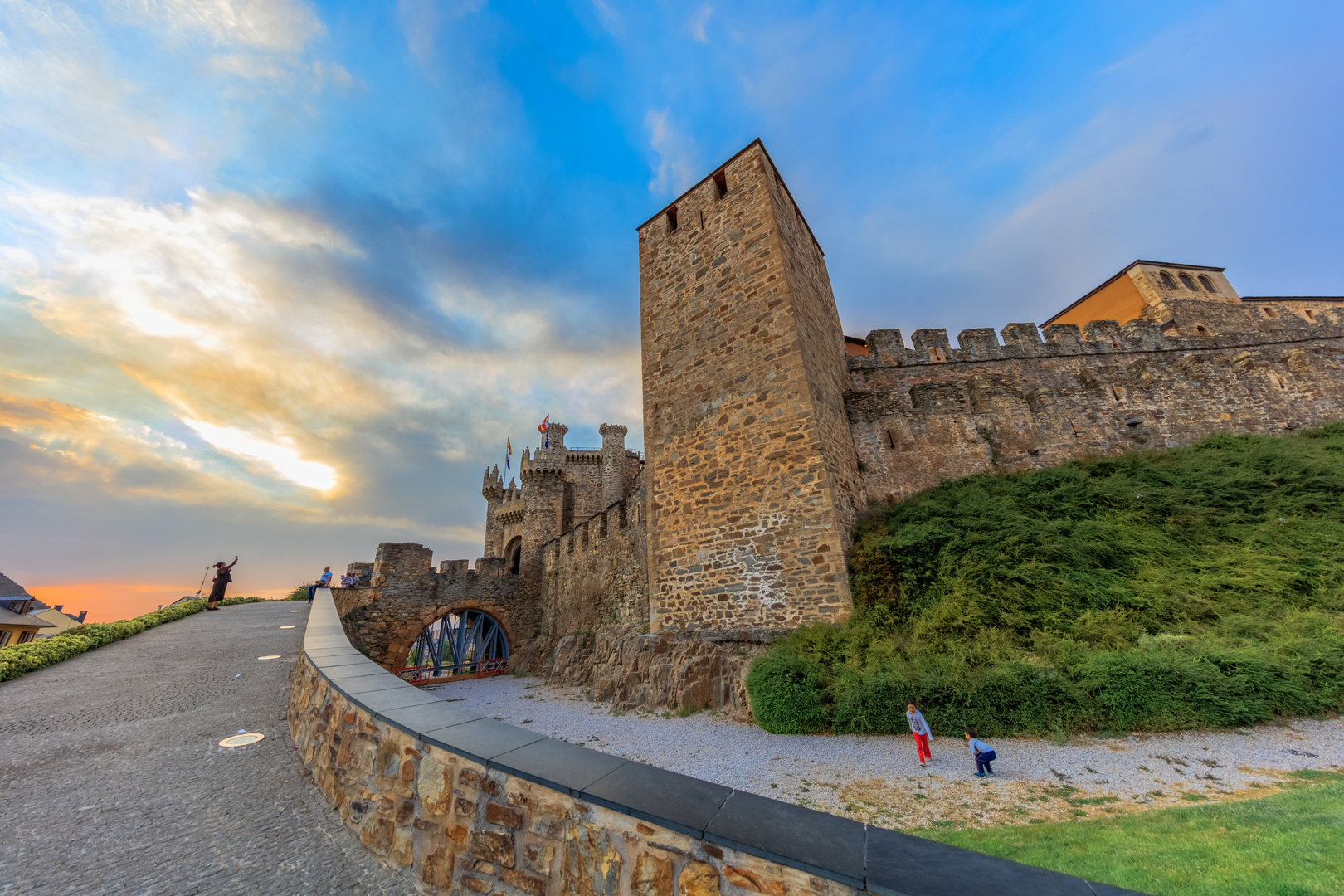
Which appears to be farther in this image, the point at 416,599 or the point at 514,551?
the point at 514,551

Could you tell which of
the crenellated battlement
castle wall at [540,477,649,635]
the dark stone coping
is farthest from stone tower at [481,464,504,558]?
the dark stone coping

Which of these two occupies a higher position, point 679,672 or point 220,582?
point 220,582

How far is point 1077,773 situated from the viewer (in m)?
4.85

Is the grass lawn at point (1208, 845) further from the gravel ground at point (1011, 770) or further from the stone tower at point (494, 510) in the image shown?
the stone tower at point (494, 510)

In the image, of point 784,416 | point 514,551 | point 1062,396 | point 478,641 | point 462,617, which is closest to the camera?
point 784,416

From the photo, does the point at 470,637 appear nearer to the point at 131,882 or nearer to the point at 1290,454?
the point at 131,882

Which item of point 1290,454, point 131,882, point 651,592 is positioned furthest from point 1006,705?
point 1290,454

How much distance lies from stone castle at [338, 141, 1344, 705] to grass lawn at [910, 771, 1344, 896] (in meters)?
3.98

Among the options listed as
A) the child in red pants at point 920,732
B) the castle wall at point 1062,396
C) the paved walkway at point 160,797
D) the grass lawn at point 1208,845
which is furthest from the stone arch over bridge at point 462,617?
the grass lawn at point 1208,845

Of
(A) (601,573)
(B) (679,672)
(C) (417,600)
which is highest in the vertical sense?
(A) (601,573)

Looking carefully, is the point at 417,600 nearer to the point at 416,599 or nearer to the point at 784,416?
the point at 416,599

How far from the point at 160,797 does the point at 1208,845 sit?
24.4ft

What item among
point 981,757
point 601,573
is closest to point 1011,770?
point 981,757

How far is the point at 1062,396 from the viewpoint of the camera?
12422mm
